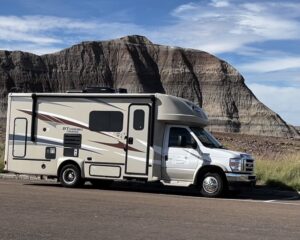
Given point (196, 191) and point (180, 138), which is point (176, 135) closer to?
point (180, 138)

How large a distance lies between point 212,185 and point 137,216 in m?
5.18

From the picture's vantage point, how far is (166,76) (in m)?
160

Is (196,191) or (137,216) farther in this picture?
(196,191)

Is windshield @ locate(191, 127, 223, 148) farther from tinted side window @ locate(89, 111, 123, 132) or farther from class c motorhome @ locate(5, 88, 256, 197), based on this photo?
tinted side window @ locate(89, 111, 123, 132)

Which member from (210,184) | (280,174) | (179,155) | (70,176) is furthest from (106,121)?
(280,174)

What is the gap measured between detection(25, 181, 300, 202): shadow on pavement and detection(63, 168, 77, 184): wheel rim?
43 cm

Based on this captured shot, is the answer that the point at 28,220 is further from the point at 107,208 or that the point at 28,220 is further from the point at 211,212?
the point at 211,212

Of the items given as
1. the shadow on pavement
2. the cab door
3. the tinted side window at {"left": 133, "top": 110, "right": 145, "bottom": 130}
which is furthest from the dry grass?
the tinted side window at {"left": 133, "top": 110, "right": 145, "bottom": 130}

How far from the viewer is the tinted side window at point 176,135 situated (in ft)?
54.2

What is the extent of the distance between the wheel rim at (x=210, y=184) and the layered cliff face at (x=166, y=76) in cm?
12624

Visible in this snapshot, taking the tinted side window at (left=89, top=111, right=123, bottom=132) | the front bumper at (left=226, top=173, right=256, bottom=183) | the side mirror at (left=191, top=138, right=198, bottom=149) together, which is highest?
the tinted side window at (left=89, top=111, right=123, bottom=132)

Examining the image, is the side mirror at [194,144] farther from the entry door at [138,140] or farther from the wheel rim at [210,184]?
the entry door at [138,140]

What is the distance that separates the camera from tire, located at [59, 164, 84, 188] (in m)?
17.6

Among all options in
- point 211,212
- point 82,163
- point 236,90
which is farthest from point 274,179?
point 236,90
